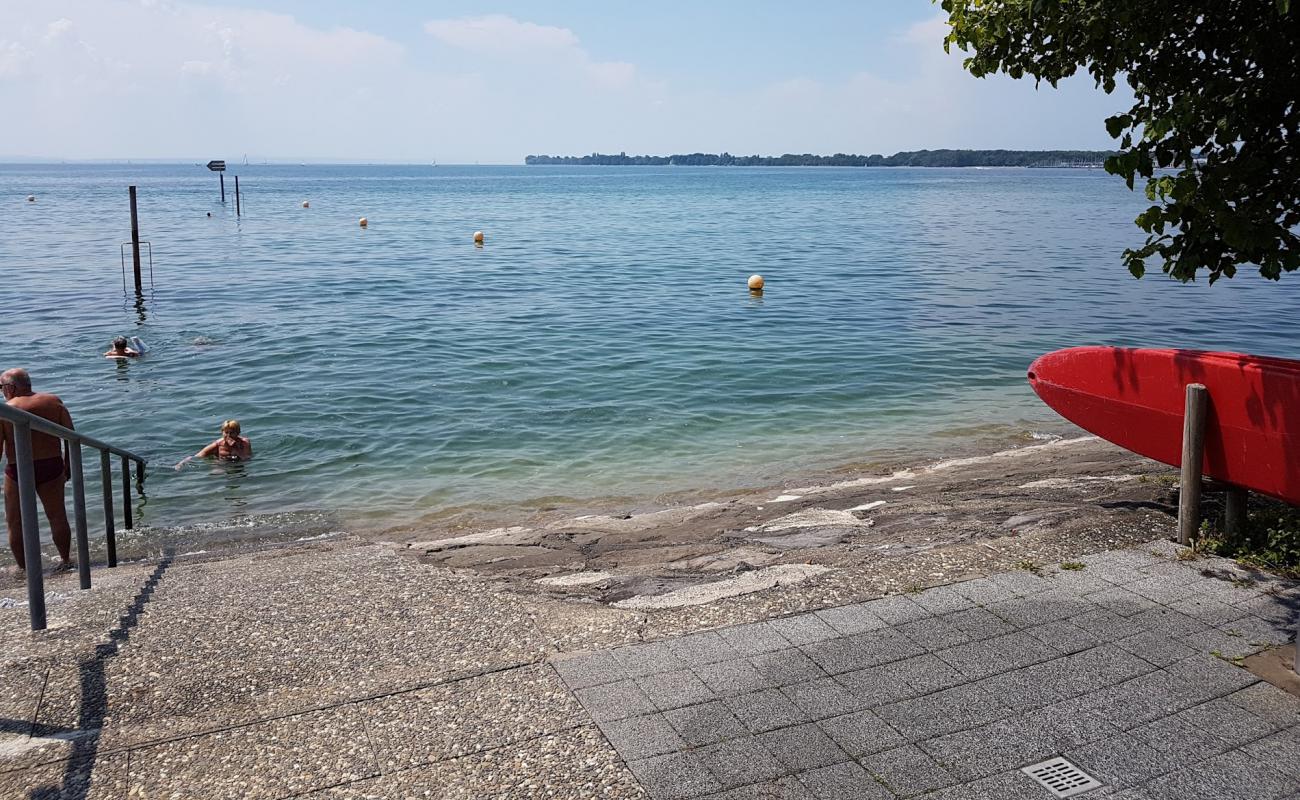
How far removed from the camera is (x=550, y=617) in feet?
18.8

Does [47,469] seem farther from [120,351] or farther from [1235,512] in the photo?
[120,351]

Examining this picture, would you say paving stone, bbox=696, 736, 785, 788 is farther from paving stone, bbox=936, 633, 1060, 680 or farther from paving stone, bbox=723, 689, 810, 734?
paving stone, bbox=936, 633, 1060, 680

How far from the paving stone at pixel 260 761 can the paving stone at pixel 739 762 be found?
142 centimetres

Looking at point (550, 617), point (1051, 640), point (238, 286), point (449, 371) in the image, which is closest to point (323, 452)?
point (449, 371)

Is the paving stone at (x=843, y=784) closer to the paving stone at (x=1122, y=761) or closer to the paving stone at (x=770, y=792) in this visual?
the paving stone at (x=770, y=792)

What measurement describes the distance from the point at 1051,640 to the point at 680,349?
1526 cm

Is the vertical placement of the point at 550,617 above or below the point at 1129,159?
below

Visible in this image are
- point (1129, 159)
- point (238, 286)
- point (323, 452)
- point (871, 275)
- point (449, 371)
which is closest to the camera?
point (1129, 159)

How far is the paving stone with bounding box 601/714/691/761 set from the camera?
4285mm

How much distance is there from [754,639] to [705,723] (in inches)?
35.1

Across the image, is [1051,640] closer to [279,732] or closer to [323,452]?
[279,732]

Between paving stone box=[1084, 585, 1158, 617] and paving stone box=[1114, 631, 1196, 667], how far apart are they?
28 centimetres

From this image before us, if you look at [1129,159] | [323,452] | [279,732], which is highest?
[1129,159]

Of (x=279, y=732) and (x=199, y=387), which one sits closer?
(x=279, y=732)
